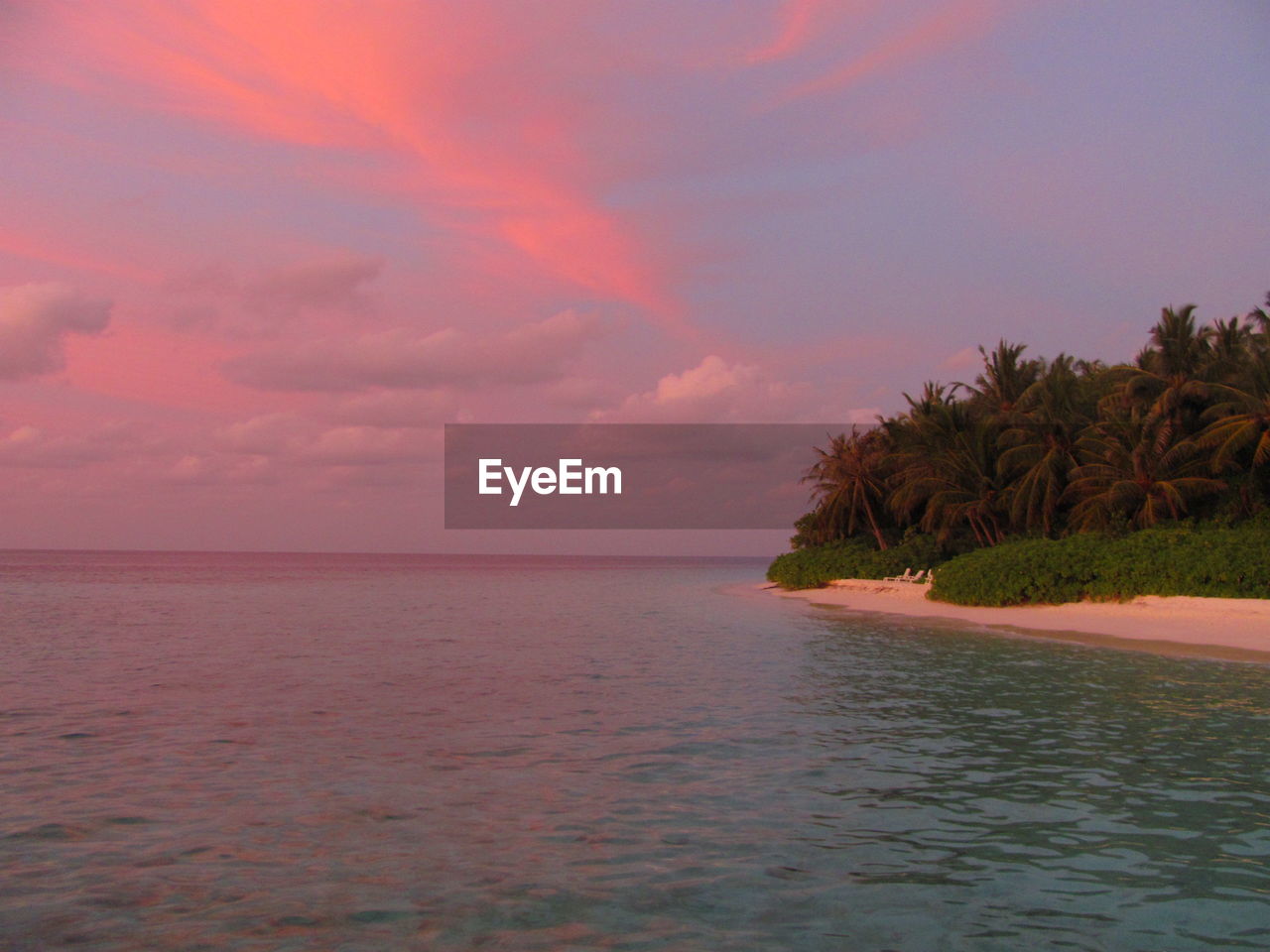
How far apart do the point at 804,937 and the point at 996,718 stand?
29.6ft

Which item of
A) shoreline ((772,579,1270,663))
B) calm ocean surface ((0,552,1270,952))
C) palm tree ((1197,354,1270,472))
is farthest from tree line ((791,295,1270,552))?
calm ocean surface ((0,552,1270,952))

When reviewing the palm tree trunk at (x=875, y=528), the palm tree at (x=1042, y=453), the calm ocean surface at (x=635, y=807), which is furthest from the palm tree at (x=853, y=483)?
the calm ocean surface at (x=635, y=807)

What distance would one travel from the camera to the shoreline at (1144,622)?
23.7 m

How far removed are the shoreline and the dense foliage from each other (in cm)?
103

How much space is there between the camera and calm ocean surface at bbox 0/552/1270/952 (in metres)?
6.20

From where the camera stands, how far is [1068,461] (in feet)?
139

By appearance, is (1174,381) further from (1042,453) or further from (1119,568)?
(1119,568)

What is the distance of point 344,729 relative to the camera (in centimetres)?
1295

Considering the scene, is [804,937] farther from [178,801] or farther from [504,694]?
[504,694]

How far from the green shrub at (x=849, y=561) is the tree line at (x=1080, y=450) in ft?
4.47

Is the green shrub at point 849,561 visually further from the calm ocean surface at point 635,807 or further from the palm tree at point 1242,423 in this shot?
the calm ocean surface at point 635,807

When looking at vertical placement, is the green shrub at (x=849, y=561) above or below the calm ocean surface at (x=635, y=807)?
above

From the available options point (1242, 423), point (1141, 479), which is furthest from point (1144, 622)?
point (1242, 423)

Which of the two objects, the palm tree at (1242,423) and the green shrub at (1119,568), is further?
the palm tree at (1242,423)
